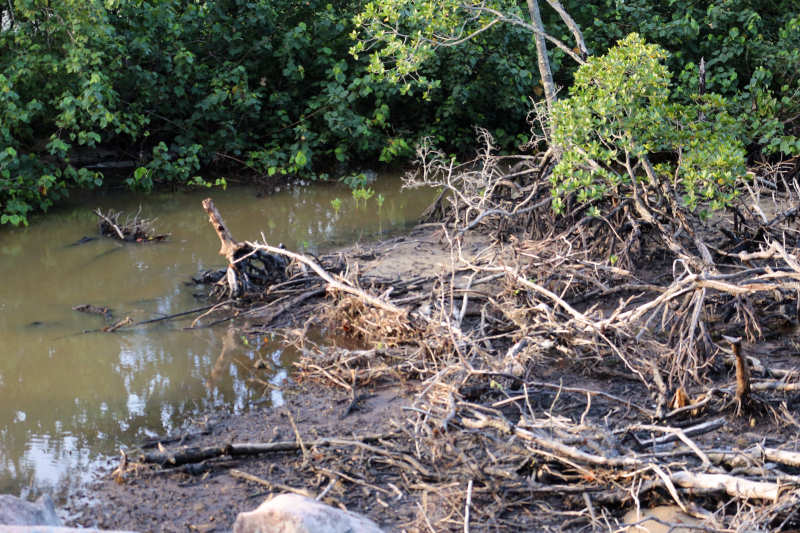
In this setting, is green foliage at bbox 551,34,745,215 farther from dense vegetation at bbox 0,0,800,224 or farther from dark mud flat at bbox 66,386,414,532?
dense vegetation at bbox 0,0,800,224

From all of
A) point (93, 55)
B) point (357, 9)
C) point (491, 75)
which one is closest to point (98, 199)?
point (93, 55)

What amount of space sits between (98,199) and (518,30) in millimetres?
6164

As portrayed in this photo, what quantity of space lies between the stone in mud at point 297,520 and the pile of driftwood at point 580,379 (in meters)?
0.66

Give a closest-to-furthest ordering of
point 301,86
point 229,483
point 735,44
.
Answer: point 229,483 < point 735,44 < point 301,86

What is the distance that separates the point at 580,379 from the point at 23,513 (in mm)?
3459

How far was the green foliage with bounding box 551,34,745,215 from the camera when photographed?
6.11 m

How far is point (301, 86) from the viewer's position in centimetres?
1292

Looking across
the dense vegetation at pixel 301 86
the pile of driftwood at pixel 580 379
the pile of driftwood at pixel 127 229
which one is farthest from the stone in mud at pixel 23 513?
the dense vegetation at pixel 301 86

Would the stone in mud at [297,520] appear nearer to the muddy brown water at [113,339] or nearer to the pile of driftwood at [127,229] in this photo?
the muddy brown water at [113,339]

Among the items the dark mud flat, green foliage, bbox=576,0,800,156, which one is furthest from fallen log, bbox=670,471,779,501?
green foliage, bbox=576,0,800,156

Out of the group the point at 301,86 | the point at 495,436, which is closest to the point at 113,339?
the point at 495,436

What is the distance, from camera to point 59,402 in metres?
5.75

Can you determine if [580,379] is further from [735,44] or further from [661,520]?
[735,44]

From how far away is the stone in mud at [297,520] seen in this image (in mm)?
→ 3177
